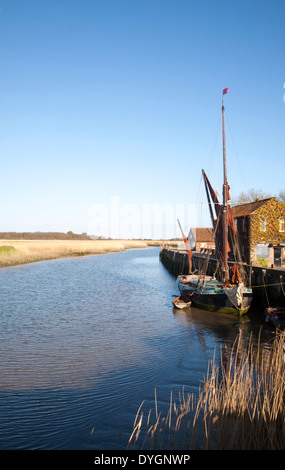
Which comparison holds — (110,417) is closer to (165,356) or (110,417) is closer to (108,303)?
(165,356)

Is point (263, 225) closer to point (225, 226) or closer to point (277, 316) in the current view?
point (225, 226)

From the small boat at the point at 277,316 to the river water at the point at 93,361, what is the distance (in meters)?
0.68

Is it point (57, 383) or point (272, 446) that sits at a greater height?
point (272, 446)

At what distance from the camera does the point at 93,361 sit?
43.8 feet

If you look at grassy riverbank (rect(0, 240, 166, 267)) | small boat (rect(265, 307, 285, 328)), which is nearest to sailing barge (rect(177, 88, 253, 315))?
small boat (rect(265, 307, 285, 328))

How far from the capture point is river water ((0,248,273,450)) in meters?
8.58

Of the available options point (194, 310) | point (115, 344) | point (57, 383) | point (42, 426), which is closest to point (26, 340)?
point (115, 344)

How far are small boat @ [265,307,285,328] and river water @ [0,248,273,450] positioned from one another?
675 mm

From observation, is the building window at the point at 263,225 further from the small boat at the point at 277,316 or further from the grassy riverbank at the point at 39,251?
the grassy riverbank at the point at 39,251

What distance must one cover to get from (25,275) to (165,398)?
35678 millimetres

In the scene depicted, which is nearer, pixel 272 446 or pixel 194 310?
pixel 272 446

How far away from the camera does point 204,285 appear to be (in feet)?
82.2

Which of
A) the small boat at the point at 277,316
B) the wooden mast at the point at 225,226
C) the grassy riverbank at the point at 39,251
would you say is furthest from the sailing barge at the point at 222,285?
the grassy riverbank at the point at 39,251
